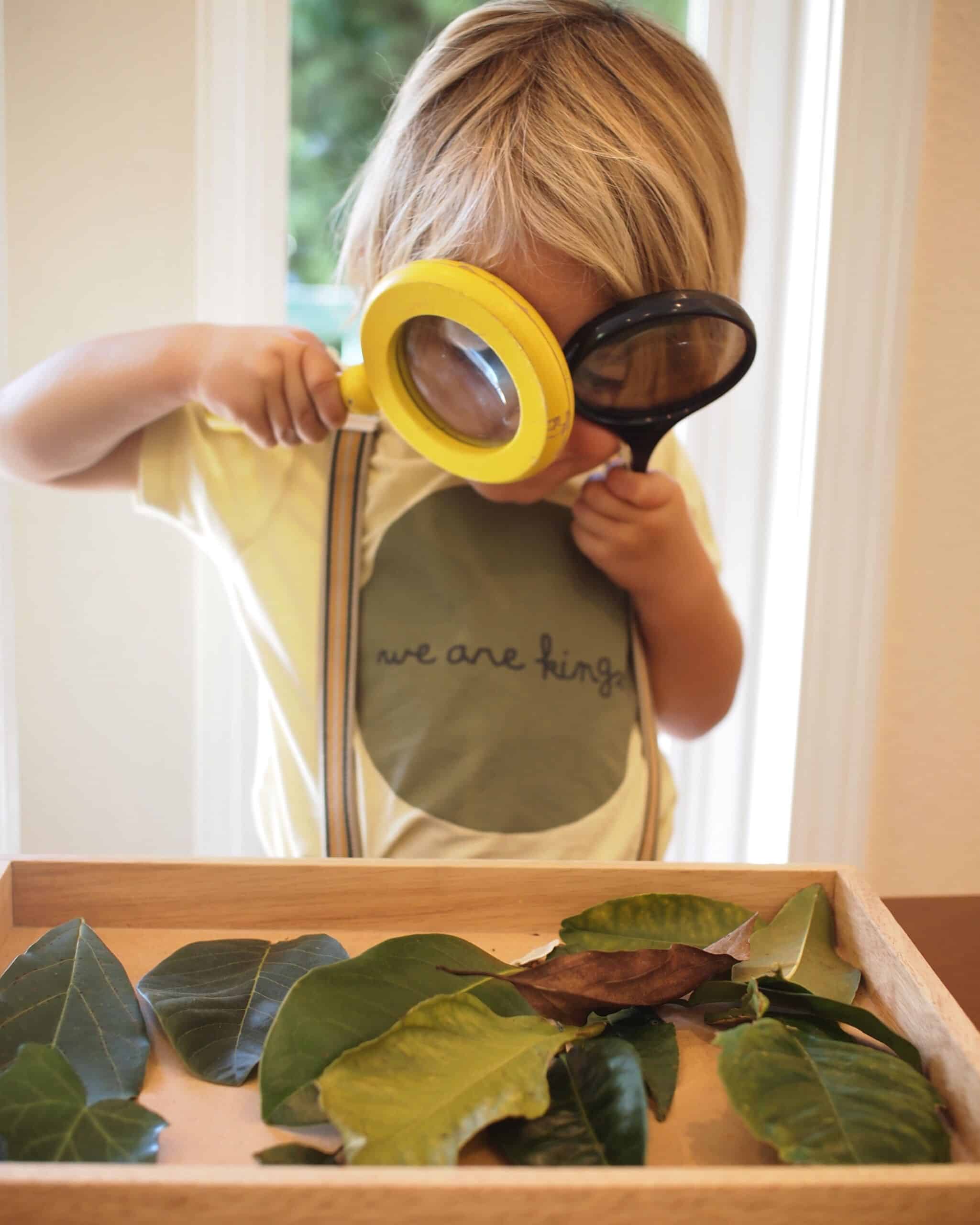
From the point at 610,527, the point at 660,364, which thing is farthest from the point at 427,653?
the point at 660,364

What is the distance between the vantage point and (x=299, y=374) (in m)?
0.70

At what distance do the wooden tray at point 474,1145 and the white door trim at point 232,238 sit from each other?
0.62 meters

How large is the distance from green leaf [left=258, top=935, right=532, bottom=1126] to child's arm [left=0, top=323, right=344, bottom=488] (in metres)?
0.40

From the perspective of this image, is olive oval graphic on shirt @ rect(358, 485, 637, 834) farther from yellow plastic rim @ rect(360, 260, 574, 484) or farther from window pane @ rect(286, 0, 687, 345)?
window pane @ rect(286, 0, 687, 345)

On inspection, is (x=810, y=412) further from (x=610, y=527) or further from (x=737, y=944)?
(x=737, y=944)

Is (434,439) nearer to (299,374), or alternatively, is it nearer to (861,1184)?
(299,374)

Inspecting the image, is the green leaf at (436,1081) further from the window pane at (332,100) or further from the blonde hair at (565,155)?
the window pane at (332,100)

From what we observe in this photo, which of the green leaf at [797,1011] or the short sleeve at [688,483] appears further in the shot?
the short sleeve at [688,483]

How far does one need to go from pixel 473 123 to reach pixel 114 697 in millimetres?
660

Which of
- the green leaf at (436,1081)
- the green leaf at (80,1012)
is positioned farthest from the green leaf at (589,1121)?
the green leaf at (80,1012)

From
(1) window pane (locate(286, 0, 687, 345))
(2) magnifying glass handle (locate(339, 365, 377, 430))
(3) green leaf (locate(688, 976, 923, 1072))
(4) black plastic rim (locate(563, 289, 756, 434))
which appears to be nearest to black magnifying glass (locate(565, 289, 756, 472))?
Answer: (4) black plastic rim (locate(563, 289, 756, 434))

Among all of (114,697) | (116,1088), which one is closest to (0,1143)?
(116,1088)

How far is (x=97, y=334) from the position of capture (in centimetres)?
100

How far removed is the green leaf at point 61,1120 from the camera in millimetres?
315
